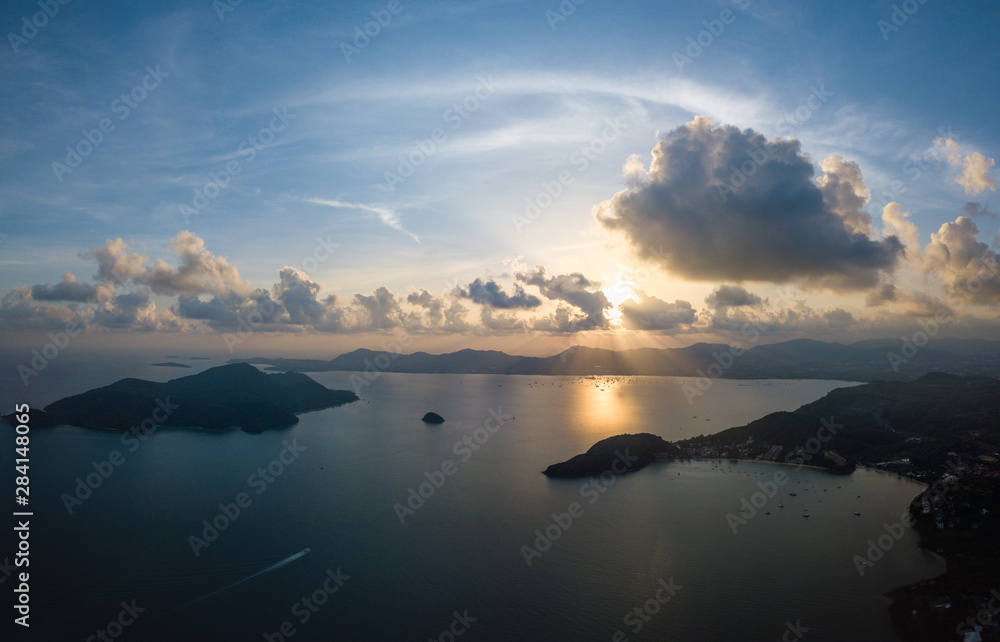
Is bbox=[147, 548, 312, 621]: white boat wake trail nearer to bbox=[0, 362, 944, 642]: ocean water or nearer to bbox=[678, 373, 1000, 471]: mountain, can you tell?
bbox=[0, 362, 944, 642]: ocean water

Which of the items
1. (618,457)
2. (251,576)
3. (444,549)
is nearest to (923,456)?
(618,457)

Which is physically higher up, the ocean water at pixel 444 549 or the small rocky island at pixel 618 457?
the small rocky island at pixel 618 457

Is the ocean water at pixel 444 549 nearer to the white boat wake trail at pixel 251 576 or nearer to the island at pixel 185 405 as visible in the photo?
→ the white boat wake trail at pixel 251 576

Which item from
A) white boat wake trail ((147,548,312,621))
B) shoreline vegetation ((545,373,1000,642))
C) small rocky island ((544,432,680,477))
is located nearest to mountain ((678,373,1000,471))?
shoreline vegetation ((545,373,1000,642))

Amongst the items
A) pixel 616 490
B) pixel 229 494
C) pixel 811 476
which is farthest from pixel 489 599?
pixel 811 476

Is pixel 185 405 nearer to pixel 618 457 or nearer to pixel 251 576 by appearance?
pixel 251 576

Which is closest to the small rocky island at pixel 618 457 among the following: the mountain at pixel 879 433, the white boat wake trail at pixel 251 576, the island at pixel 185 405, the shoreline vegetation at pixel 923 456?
the shoreline vegetation at pixel 923 456
